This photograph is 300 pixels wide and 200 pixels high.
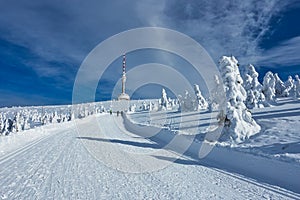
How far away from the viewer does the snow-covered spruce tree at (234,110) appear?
19422mm

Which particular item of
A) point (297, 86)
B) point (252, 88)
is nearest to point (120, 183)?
point (252, 88)

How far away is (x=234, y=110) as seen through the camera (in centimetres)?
1988

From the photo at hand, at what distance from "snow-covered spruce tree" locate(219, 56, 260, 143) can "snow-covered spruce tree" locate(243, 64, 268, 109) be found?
993 inches

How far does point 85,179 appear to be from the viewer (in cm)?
834

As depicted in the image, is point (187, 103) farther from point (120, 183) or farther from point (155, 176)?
point (120, 183)

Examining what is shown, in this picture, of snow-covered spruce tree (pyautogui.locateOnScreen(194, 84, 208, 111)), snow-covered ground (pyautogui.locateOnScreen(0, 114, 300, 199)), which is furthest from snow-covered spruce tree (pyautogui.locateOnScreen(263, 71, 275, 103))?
snow-covered ground (pyautogui.locateOnScreen(0, 114, 300, 199))

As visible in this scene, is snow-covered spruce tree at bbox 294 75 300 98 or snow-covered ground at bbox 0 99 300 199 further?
snow-covered spruce tree at bbox 294 75 300 98

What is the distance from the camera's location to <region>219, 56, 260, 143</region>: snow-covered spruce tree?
19.4m

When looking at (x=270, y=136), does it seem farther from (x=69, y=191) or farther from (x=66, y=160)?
(x=69, y=191)

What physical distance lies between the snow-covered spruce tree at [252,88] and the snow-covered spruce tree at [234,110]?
25.2m

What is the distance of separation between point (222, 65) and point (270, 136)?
7329 mm

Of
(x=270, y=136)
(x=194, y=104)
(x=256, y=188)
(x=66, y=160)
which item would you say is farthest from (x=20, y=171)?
(x=194, y=104)

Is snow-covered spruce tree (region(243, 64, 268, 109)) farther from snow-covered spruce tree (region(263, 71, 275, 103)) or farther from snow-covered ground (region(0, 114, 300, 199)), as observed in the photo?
snow-covered ground (region(0, 114, 300, 199))

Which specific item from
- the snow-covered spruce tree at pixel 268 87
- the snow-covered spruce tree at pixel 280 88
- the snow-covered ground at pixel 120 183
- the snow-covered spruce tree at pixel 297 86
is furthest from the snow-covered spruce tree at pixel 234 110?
the snow-covered spruce tree at pixel 280 88
